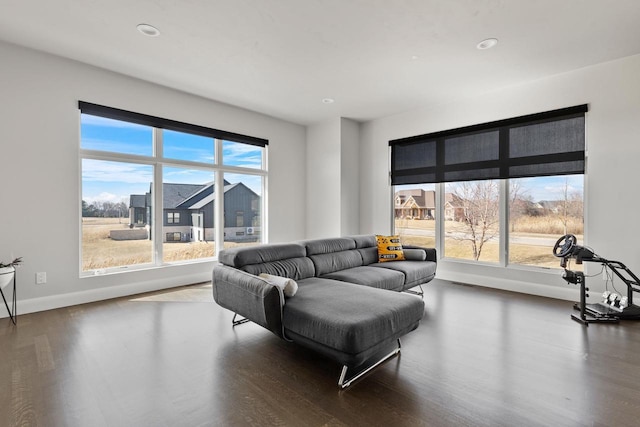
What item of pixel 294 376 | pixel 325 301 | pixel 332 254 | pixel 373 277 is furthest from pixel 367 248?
pixel 294 376

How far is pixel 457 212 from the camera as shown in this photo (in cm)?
527

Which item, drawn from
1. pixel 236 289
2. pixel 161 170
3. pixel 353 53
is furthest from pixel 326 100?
pixel 236 289

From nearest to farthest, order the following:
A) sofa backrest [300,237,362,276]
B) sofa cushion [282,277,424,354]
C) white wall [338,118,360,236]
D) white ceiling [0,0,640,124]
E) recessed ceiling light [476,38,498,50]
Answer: sofa cushion [282,277,424,354], white ceiling [0,0,640,124], recessed ceiling light [476,38,498,50], sofa backrest [300,237,362,276], white wall [338,118,360,236]

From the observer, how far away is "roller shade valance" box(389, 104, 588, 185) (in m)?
4.12

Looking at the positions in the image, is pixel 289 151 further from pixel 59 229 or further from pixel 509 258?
pixel 509 258

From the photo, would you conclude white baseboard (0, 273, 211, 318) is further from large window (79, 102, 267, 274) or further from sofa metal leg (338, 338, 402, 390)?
sofa metal leg (338, 338, 402, 390)

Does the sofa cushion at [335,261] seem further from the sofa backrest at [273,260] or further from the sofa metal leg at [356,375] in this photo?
the sofa metal leg at [356,375]

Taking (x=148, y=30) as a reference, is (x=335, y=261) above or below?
below

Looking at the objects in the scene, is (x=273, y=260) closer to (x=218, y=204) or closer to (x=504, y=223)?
(x=218, y=204)

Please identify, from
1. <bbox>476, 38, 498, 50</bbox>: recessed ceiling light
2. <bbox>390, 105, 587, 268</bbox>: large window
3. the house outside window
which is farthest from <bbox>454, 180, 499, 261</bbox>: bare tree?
the house outside window

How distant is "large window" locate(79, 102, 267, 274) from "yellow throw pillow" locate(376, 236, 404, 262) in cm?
252

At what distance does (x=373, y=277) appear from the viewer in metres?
3.56

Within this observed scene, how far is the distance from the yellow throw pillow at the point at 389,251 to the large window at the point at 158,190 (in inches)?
99.3

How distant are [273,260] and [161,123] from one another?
2846 millimetres
